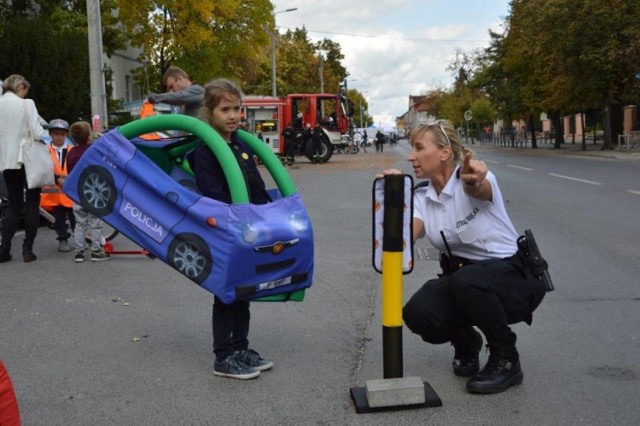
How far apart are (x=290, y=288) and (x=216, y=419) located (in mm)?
801

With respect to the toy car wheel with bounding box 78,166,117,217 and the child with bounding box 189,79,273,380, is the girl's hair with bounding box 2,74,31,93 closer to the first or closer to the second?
the toy car wheel with bounding box 78,166,117,217

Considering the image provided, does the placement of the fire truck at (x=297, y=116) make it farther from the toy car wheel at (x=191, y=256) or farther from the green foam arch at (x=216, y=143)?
the toy car wheel at (x=191, y=256)

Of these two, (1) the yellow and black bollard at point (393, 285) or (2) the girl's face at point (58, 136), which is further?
(2) the girl's face at point (58, 136)

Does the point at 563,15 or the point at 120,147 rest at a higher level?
the point at 563,15

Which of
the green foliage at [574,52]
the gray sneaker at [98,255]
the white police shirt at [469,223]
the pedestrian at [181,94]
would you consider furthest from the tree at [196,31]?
the white police shirt at [469,223]

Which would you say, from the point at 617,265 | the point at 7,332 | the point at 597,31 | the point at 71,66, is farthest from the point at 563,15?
the point at 7,332

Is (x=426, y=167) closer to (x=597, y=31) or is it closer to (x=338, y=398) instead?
(x=338, y=398)

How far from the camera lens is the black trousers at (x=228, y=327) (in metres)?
4.27

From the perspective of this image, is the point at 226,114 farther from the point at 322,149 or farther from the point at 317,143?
the point at 322,149

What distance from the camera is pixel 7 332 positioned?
539 centimetres

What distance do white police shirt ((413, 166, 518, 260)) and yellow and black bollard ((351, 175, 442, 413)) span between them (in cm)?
36

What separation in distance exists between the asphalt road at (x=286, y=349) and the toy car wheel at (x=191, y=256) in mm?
651

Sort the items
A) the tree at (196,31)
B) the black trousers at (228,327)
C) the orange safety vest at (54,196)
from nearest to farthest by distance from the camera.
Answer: the black trousers at (228,327) < the orange safety vest at (54,196) < the tree at (196,31)

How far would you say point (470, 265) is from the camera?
403 cm
